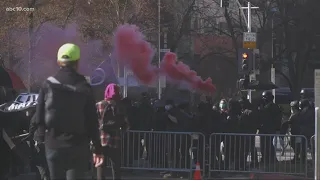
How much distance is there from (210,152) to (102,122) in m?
3.47

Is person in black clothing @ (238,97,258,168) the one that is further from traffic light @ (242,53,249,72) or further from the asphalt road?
traffic light @ (242,53,249,72)

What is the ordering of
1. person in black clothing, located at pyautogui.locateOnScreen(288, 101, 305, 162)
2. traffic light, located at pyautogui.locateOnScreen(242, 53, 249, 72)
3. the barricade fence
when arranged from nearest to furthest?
person in black clothing, located at pyautogui.locateOnScreen(288, 101, 305, 162) → the barricade fence → traffic light, located at pyautogui.locateOnScreen(242, 53, 249, 72)

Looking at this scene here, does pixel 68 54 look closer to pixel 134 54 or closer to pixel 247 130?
pixel 247 130

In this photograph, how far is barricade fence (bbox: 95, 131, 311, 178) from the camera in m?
11.3

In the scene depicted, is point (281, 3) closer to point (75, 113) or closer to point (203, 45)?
point (203, 45)

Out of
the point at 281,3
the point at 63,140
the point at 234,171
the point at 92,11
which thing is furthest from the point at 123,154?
the point at 281,3

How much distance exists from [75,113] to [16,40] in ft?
58.9

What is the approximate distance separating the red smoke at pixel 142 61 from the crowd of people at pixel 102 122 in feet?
14.7

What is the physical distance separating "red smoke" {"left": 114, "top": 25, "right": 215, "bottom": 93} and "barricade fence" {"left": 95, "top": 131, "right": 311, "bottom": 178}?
8.70 metres

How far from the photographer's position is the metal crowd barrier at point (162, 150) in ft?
37.2

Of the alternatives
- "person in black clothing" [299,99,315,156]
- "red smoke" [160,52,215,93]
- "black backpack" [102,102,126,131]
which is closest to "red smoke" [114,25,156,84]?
"red smoke" [160,52,215,93]

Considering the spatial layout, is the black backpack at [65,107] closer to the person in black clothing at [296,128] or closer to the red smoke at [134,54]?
the person in black clothing at [296,128]

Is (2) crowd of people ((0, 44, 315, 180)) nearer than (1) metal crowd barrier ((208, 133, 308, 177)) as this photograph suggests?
Yes

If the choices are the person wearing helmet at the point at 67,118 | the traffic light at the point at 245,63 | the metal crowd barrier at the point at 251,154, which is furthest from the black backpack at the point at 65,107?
the traffic light at the point at 245,63
